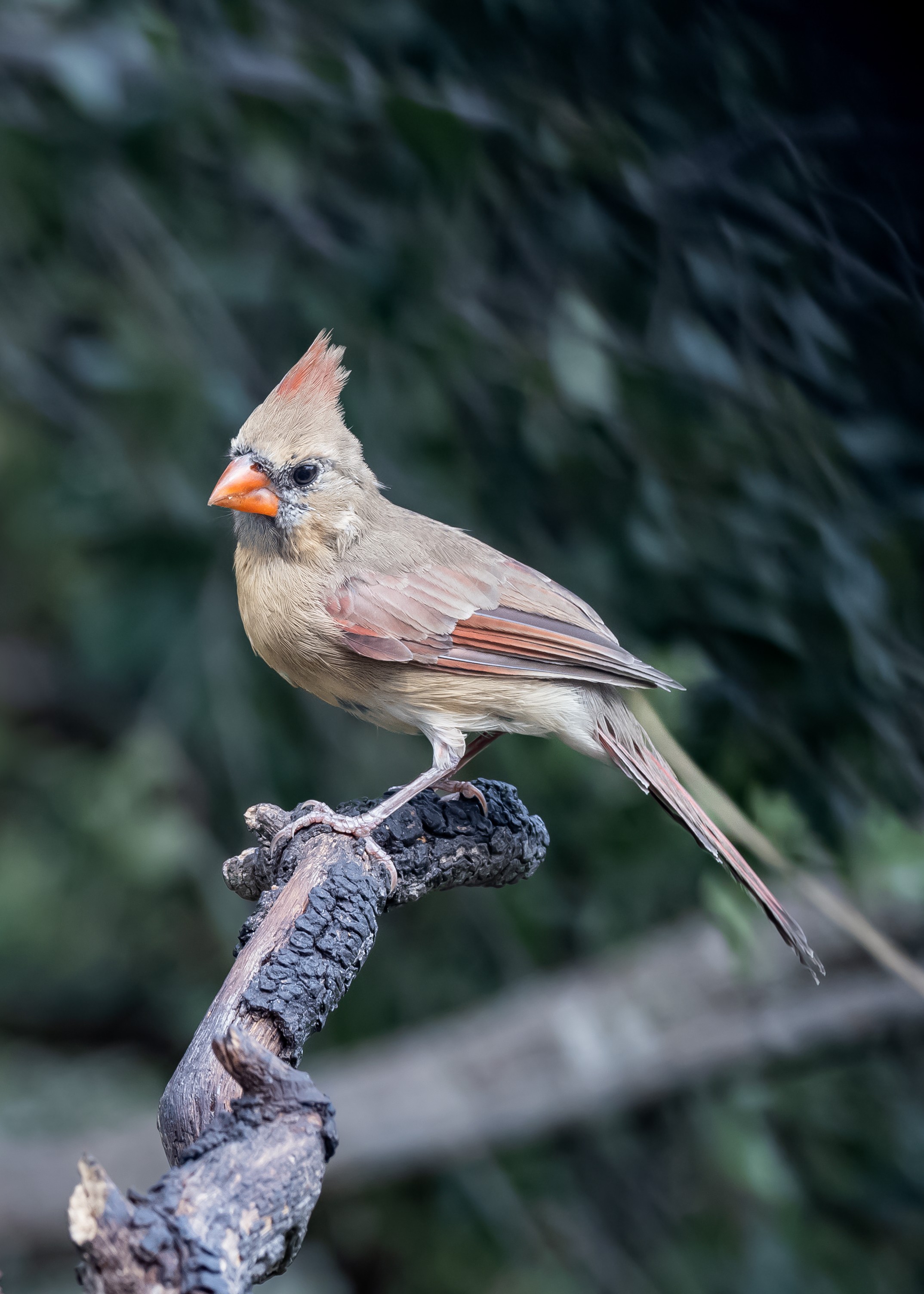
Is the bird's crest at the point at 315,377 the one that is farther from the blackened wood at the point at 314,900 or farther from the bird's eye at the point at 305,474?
the blackened wood at the point at 314,900

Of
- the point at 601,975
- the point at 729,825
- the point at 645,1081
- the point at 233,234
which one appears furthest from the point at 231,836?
the point at 729,825

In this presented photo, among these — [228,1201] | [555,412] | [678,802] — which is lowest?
[228,1201]

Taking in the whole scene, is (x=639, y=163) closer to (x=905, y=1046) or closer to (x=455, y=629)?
(x=455, y=629)

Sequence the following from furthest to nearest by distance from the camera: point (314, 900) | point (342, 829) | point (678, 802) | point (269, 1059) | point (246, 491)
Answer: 1. point (246, 491)
2. point (678, 802)
3. point (342, 829)
4. point (314, 900)
5. point (269, 1059)

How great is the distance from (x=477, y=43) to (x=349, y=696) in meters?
1.14

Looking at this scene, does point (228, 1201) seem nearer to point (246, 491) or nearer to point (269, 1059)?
point (269, 1059)

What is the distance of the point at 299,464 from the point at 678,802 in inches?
35.4

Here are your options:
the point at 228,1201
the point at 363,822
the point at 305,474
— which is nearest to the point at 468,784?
the point at 363,822

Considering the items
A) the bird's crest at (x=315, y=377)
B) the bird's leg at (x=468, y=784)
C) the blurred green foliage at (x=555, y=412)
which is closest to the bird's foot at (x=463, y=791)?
the bird's leg at (x=468, y=784)

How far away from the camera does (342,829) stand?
184 centimetres

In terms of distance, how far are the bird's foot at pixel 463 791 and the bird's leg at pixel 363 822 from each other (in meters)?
0.07

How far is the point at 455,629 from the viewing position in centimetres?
212

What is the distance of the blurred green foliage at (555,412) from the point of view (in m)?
1.90

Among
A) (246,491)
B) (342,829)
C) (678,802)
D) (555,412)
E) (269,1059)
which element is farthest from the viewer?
(555,412)
